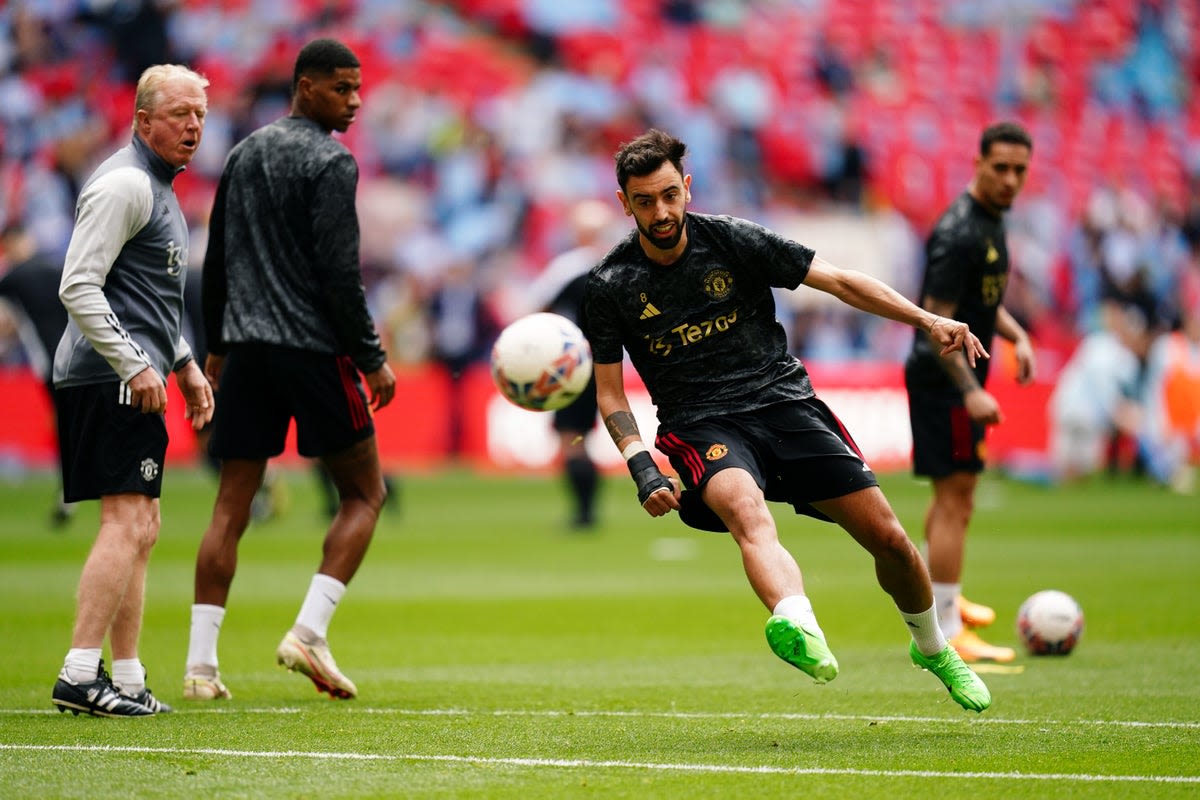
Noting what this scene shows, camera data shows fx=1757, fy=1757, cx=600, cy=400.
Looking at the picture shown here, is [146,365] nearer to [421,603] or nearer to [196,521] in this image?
[421,603]

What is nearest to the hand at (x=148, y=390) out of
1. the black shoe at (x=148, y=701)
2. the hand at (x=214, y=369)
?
the hand at (x=214, y=369)

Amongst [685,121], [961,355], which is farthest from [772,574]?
[685,121]

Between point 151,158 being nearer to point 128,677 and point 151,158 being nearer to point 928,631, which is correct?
point 128,677

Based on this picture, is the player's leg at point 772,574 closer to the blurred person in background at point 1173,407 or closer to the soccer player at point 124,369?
the soccer player at point 124,369

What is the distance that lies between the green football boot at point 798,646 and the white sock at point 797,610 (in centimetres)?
6

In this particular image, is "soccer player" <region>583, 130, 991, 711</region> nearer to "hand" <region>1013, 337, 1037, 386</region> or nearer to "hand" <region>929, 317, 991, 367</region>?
"hand" <region>929, 317, 991, 367</region>

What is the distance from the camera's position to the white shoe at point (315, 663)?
23.9 feet

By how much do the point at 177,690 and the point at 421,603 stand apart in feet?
13.8

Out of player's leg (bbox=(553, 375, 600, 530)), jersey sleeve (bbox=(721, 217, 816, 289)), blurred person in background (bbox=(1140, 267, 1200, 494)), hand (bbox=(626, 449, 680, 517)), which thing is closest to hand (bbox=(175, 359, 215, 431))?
hand (bbox=(626, 449, 680, 517))

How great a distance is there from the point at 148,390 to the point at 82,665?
1102 mm

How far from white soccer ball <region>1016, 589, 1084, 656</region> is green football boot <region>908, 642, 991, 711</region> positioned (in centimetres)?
254

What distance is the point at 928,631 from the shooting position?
6.72 metres

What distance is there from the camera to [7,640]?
984 cm

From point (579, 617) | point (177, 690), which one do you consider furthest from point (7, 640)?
point (579, 617)
